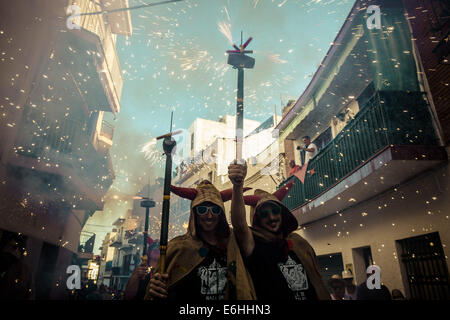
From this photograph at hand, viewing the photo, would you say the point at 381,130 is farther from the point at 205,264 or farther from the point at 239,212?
the point at 205,264

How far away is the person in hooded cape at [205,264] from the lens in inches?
93.7

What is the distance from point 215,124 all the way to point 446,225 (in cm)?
2608

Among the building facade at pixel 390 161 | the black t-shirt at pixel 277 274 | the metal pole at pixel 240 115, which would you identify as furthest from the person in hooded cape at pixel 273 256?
the building facade at pixel 390 161

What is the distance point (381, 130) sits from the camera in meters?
5.65

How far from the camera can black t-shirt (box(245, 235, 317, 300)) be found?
2.51m

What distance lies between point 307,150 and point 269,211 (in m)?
7.27

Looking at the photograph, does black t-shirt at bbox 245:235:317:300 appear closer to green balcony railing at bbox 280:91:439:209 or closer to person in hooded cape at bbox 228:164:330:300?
person in hooded cape at bbox 228:164:330:300

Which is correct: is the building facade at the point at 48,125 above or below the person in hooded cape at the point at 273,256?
above

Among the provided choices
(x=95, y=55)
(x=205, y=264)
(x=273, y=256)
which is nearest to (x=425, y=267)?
(x=273, y=256)

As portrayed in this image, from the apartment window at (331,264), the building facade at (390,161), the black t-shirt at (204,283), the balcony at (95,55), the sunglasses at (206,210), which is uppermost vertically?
the balcony at (95,55)

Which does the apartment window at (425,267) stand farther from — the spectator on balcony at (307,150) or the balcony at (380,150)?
the spectator on balcony at (307,150)

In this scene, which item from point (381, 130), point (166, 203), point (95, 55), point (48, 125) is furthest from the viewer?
point (95, 55)

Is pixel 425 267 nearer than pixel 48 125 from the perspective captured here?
Yes
